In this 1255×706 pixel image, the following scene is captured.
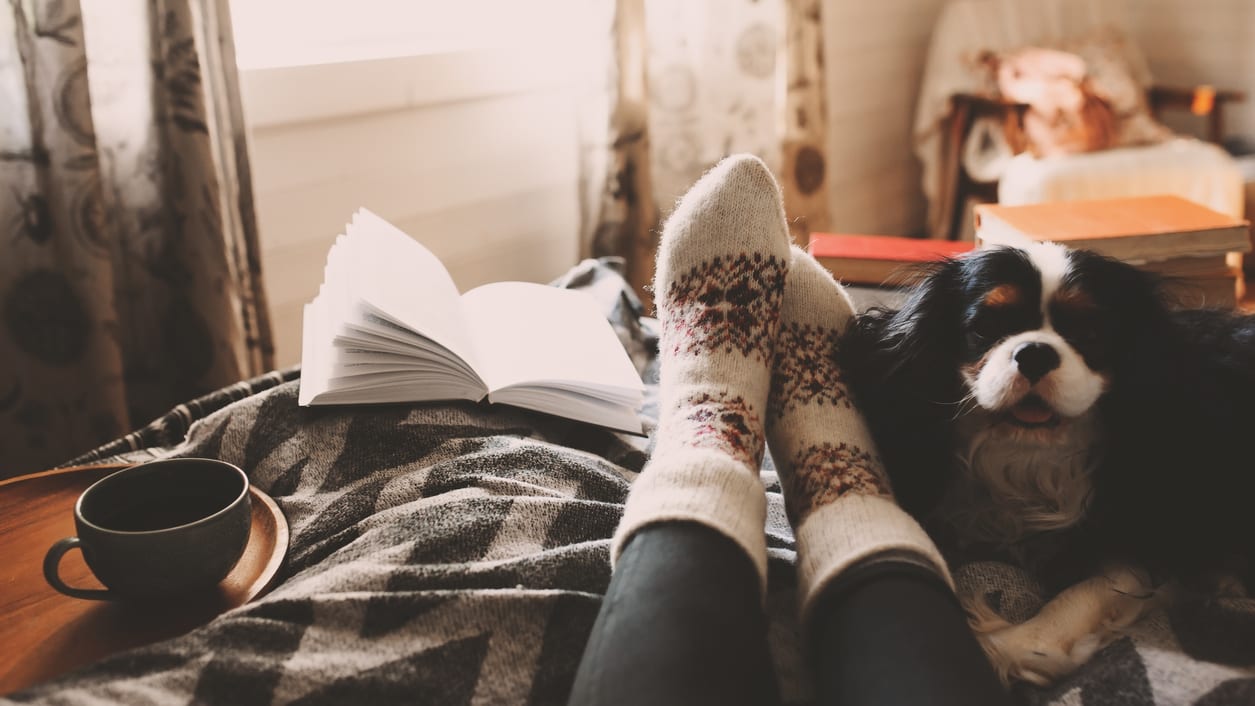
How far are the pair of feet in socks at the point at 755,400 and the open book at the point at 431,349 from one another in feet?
0.30

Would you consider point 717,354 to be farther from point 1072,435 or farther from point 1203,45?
point 1203,45

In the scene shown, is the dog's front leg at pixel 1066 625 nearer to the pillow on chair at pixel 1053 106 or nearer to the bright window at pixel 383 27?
the bright window at pixel 383 27

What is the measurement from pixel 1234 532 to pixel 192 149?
1223 millimetres

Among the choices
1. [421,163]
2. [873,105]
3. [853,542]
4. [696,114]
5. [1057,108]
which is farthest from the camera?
[873,105]

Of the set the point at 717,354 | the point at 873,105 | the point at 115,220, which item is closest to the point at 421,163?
the point at 115,220

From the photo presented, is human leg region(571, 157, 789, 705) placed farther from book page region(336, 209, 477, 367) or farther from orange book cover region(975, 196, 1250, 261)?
orange book cover region(975, 196, 1250, 261)

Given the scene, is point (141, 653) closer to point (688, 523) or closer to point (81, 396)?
point (688, 523)

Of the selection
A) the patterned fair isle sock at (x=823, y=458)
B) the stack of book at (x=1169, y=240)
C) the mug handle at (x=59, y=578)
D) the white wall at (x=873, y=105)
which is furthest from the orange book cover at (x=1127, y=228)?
the white wall at (x=873, y=105)

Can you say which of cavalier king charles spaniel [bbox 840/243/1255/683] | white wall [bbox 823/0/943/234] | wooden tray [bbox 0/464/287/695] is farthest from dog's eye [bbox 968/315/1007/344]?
white wall [bbox 823/0/943/234]

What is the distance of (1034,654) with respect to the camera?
2.49ft

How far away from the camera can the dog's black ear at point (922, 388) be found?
871 mm

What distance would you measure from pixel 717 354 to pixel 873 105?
241 centimetres

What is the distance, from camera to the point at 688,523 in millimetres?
699

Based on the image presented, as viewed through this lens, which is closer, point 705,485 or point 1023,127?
point 705,485
